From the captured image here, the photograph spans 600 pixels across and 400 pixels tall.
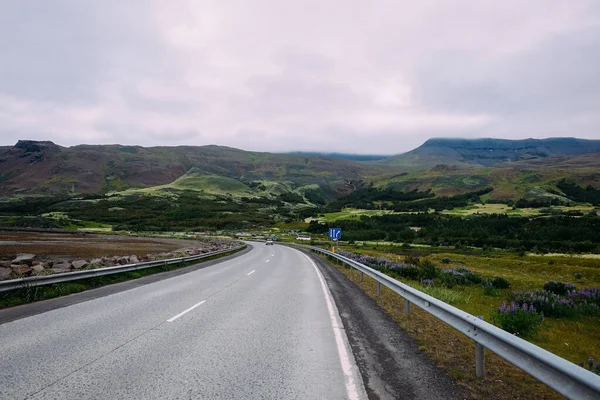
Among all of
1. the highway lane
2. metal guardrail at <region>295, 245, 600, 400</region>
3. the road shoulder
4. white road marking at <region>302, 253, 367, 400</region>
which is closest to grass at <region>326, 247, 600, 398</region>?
metal guardrail at <region>295, 245, 600, 400</region>

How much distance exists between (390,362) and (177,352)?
360 centimetres

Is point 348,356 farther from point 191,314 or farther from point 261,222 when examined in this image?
point 261,222

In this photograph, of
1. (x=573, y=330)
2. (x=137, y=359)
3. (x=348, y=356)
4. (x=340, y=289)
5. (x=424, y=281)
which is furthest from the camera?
(x=424, y=281)

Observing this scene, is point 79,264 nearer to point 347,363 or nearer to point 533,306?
point 347,363

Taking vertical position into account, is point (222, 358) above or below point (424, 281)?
above

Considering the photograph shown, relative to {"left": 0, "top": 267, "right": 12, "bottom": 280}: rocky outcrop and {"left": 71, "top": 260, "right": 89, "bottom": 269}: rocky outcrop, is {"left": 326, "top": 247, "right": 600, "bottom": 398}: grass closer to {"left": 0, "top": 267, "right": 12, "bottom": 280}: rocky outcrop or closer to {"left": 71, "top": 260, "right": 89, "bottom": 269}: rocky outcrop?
{"left": 0, "top": 267, "right": 12, "bottom": 280}: rocky outcrop

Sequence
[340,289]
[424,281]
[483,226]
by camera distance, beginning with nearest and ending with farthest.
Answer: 1. [340,289]
2. [424,281]
3. [483,226]

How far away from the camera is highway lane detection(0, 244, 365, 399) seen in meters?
4.90

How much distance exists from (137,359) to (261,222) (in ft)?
485

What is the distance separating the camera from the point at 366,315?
10414 millimetres

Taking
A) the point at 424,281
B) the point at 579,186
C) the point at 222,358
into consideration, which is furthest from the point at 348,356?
the point at 579,186

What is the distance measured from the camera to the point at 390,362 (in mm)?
6348

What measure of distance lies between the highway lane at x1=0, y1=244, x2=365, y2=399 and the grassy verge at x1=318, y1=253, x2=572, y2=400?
5.09 ft

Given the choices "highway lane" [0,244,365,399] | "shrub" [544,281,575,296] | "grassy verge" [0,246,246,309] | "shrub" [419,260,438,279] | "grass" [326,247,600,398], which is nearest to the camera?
"highway lane" [0,244,365,399]
